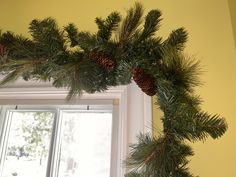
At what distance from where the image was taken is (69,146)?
1.02 meters

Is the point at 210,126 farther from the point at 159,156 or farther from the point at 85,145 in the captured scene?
the point at 85,145

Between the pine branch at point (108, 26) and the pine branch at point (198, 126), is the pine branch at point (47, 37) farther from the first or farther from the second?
the pine branch at point (198, 126)

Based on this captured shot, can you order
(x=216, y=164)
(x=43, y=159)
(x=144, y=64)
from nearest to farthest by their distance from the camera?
(x=144, y=64) → (x=216, y=164) → (x=43, y=159)

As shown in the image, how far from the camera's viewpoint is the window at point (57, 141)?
981 millimetres

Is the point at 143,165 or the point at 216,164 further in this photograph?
the point at 216,164

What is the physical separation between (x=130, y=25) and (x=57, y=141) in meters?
0.66

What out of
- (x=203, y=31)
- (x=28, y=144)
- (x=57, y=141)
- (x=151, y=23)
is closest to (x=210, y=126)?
(x=151, y=23)

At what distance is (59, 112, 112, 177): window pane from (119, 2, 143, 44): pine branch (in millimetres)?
535

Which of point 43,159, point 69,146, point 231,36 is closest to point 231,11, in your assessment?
point 231,36

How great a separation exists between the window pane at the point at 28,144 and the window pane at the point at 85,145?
0.08m

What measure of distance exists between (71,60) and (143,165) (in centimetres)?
29

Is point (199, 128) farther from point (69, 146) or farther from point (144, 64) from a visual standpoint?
point (69, 146)

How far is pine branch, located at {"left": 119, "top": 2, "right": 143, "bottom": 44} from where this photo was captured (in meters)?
0.54

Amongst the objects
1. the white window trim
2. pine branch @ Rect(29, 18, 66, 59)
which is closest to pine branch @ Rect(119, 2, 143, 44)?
pine branch @ Rect(29, 18, 66, 59)
